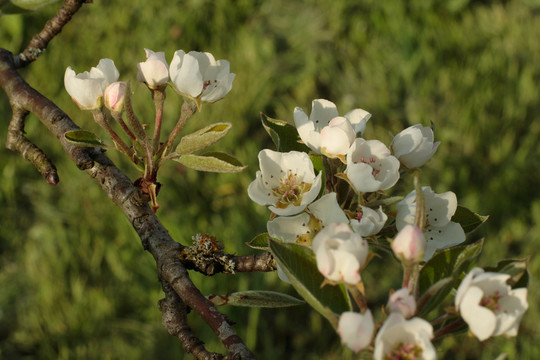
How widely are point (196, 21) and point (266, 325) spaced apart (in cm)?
197

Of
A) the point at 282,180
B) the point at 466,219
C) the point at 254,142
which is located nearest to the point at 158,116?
the point at 282,180

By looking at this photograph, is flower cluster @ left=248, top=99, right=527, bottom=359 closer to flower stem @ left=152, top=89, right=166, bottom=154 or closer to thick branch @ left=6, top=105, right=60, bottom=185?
flower stem @ left=152, top=89, right=166, bottom=154

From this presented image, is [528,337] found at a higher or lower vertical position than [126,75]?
lower

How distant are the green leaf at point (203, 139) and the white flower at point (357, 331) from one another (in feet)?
1.24

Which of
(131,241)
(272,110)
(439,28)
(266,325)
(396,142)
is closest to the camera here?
(396,142)

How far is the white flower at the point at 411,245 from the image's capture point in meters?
0.72

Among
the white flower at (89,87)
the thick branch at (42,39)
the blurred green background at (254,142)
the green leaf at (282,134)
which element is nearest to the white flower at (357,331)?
the green leaf at (282,134)

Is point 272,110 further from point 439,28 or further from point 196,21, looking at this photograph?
point 439,28

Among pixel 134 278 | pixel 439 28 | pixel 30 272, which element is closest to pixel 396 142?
pixel 134 278

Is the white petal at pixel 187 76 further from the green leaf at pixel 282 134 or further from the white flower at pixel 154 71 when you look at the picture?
the green leaf at pixel 282 134

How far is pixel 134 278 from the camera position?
2.46 meters

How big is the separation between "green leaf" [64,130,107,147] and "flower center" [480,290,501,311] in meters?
0.62

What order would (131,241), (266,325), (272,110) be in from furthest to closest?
(272,110), (131,241), (266,325)

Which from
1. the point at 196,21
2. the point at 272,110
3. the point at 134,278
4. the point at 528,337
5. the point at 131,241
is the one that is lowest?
the point at 528,337
